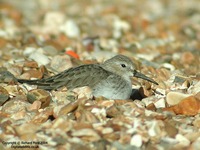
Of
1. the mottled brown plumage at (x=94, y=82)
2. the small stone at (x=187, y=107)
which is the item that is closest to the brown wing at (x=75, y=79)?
the mottled brown plumage at (x=94, y=82)

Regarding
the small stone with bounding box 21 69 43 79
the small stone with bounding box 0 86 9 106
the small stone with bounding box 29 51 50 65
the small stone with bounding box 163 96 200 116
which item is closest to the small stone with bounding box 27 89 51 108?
the small stone with bounding box 0 86 9 106

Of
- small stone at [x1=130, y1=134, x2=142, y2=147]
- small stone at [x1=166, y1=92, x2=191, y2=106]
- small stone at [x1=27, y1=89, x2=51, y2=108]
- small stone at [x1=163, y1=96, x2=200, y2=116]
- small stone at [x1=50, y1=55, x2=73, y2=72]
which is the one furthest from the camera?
small stone at [x1=50, y1=55, x2=73, y2=72]

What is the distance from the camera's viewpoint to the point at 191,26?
16188mm

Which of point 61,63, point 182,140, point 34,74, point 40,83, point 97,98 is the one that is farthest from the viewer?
point 61,63

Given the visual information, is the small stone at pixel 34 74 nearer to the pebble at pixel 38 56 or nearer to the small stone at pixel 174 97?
the pebble at pixel 38 56

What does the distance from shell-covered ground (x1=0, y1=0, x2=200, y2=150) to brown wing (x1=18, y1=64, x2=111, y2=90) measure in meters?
0.18

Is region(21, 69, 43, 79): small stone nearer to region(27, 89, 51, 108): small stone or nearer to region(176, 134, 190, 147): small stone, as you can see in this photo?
region(27, 89, 51, 108): small stone

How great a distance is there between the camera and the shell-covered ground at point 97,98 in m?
6.29

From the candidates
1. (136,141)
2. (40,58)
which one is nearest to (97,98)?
(136,141)

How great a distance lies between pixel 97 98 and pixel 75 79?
55 cm

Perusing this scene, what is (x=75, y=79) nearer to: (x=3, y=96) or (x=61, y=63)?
(x=3, y=96)

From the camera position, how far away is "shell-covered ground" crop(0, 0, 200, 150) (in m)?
6.29

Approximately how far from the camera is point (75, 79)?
788 centimetres

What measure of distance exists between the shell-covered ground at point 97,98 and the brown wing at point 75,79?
0.58 ft
